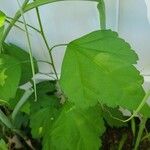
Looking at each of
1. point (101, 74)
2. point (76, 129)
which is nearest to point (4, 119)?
point (76, 129)

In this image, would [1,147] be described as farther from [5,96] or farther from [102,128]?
[102,128]

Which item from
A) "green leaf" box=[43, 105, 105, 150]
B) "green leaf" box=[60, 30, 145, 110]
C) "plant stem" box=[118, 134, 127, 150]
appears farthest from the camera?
"plant stem" box=[118, 134, 127, 150]

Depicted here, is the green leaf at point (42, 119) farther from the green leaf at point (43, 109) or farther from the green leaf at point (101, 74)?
the green leaf at point (101, 74)

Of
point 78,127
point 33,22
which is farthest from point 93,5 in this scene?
point 78,127

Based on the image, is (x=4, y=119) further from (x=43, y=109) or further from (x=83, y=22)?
(x=83, y=22)

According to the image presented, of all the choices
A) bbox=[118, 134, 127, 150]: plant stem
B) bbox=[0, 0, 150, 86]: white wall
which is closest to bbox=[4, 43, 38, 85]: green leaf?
bbox=[0, 0, 150, 86]: white wall

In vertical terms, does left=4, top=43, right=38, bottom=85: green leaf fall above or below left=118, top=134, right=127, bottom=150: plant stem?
above

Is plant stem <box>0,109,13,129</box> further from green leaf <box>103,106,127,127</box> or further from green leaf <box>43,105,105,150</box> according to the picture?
green leaf <box>103,106,127,127</box>
